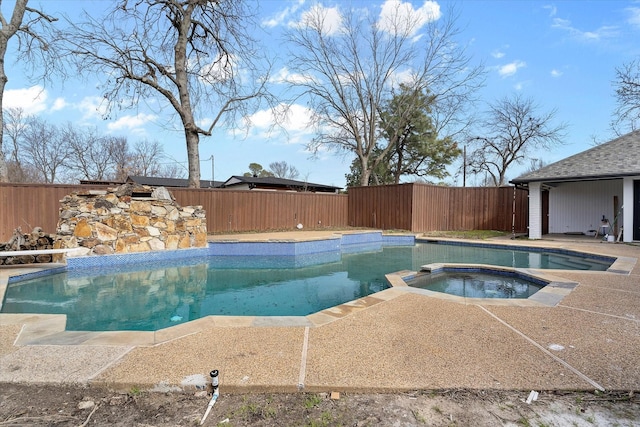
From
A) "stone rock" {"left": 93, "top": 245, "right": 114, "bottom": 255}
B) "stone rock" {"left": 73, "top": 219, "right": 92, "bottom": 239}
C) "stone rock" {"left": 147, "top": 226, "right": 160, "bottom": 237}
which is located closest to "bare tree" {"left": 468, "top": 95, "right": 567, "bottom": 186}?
"stone rock" {"left": 147, "top": 226, "right": 160, "bottom": 237}

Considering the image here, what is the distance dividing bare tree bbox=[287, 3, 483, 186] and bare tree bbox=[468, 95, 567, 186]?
20.4 feet

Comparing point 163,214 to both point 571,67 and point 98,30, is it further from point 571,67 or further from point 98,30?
point 571,67

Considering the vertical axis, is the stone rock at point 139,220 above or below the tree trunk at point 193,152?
below

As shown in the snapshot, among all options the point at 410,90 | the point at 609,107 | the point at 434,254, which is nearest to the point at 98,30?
the point at 434,254

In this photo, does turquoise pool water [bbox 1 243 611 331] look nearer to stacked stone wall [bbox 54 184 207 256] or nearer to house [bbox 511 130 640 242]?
stacked stone wall [bbox 54 184 207 256]

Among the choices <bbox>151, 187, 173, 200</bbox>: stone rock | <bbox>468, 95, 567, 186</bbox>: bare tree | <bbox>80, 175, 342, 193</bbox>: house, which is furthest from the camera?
<bbox>468, 95, 567, 186</bbox>: bare tree

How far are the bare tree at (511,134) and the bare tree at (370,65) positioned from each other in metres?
6.22

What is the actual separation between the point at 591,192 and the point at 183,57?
1519 centimetres

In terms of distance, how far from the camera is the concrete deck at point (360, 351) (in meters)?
1.92

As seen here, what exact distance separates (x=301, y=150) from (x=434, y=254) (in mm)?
12435

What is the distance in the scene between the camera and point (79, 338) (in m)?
2.57

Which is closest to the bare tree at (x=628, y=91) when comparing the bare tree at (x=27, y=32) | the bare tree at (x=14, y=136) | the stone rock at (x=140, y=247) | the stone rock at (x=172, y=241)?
the stone rock at (x=172, y=241)

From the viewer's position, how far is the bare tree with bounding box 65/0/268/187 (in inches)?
378

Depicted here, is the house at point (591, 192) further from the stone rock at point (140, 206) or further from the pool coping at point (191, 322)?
the stone rock at point (140, 206)
